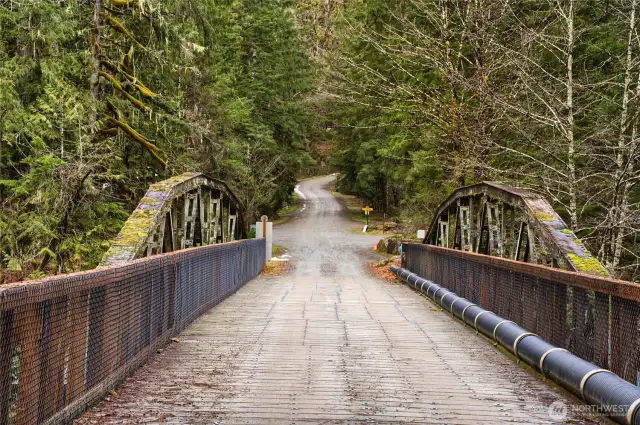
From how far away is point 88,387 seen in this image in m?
4.93

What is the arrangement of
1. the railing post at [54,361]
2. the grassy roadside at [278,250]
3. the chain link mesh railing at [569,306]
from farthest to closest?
1. the grassy roadside at [278,250]
2. the chain link mesh railing at [569,306]
3. the railing post at [54,361]

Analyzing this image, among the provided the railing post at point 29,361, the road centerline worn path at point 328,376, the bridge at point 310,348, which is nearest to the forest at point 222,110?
the bridge at point 310,348

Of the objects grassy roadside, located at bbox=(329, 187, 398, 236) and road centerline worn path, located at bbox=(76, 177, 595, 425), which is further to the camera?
grassy roadside, located at bbox=(329, 187, 398, 236)

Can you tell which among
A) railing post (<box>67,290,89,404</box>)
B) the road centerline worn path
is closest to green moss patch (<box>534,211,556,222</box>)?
the road centerline worn path

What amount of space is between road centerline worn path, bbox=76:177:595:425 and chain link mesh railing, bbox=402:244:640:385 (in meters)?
0.52

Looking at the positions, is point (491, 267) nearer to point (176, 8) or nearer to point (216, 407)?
point (216, 407)

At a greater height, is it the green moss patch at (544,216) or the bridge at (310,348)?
the green moss patch at (544,216)

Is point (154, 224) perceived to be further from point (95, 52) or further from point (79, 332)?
point (95, 52)

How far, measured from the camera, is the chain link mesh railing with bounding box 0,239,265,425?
3650 millimetres

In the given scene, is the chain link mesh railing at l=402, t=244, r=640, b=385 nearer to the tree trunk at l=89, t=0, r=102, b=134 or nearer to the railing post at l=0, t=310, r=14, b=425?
the railing post at l=0, t=310, r=14, b=425

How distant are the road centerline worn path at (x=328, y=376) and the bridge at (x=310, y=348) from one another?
2 centimetres

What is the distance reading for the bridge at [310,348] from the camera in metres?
4.45

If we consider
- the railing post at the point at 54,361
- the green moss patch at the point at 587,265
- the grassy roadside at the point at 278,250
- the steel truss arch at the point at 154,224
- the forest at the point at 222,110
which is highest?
the forest at the point at 222,110

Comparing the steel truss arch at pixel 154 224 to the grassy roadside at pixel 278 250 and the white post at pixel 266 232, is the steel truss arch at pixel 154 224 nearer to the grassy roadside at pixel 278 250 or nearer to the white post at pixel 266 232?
the white post at pixel 266 232
